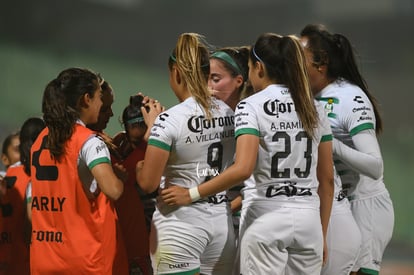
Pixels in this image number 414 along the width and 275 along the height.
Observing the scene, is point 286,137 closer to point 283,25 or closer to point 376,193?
point 376,193

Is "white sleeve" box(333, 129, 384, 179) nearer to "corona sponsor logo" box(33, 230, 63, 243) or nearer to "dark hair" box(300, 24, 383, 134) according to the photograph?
"dark hair" box(300, 24, 383, 134)

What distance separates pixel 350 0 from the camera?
930cm

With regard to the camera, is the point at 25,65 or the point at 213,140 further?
the point at 25,65

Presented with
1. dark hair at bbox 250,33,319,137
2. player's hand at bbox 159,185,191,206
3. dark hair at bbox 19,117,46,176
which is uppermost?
dark hair at bbox 250,33,319,137

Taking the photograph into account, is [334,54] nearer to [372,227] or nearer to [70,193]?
[372,227]

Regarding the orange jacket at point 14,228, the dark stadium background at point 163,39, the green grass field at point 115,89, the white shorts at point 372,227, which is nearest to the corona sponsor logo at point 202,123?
the white shorts at point 372,227

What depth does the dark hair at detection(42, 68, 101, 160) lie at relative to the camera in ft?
10.2

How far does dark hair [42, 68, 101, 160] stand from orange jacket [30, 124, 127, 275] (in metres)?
0.04

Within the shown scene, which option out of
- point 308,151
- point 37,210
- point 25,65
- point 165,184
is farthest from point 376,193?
point 25,65

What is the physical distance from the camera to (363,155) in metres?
3.37

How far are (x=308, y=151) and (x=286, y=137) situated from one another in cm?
12

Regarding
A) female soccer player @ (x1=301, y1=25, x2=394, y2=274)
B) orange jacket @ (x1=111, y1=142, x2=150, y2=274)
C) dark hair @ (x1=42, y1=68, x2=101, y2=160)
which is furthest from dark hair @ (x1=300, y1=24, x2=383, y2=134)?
dark hair @ (x1=42, y1=68, x2=101, y2=160)

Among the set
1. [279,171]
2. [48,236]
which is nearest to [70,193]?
[48,236]

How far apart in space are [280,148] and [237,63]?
88cm
